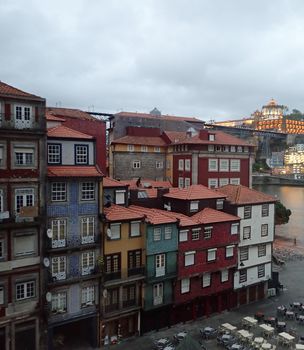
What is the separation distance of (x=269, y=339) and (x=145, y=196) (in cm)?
1775

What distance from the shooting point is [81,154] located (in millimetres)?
30359

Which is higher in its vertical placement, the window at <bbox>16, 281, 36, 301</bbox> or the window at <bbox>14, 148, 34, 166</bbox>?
the window at <bbox>14, 148, 34, 166</bbox>

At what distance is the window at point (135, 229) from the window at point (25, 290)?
8894 mm

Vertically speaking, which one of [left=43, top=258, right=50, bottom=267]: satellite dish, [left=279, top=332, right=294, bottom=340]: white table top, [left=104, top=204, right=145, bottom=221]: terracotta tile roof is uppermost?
[left=104, top=204, right=145, bottom=221]: terracotta tile roof

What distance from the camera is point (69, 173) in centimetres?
2897

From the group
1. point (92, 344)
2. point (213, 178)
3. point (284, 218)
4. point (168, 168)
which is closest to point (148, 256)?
point (92, 344)

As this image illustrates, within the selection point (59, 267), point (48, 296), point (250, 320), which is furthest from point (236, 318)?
point (48, 296)

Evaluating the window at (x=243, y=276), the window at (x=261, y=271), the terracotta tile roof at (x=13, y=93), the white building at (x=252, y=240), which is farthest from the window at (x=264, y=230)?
the terracotta tile roof at (x=13, y=93)

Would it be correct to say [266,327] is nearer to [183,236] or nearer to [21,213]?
[183,236]

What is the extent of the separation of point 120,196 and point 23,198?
33.5ft

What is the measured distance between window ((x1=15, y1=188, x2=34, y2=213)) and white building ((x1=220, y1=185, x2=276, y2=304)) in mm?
20654

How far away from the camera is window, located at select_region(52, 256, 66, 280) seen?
28500 mm

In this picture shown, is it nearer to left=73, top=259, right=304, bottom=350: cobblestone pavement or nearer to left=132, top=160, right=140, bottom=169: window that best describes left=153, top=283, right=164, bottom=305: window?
left=73, top=259, right=304, bottom=350: cobblestone pavement

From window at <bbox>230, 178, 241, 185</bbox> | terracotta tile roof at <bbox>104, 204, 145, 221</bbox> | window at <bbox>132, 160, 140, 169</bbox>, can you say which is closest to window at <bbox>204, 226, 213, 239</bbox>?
terracotta tile roof at <bbox>104, 204, 145, 221</bbox>
